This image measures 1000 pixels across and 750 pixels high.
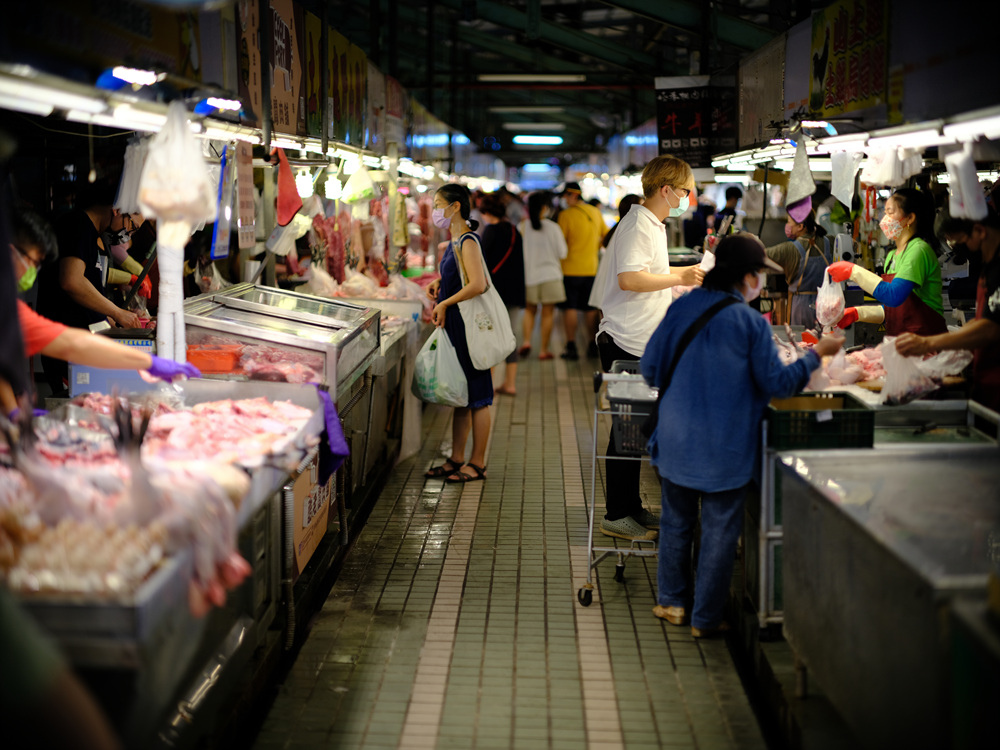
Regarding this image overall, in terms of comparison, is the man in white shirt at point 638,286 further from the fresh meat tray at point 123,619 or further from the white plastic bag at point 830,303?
the fresh meat tray at point 123,619

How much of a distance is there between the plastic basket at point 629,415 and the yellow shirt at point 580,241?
8188 millimetres

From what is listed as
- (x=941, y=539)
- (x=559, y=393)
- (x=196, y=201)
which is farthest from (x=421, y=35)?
(x=941, y=539)

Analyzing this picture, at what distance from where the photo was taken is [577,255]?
1318 cm

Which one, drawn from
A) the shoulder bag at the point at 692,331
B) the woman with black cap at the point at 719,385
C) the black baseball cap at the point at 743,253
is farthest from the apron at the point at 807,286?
the shoulder bag at the point at 692,331

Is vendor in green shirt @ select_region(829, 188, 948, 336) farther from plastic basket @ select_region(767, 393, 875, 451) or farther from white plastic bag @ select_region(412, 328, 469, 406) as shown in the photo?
white plastic bag @ select_region(412, 328, 469, 406)

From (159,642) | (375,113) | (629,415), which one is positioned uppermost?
(375,113)

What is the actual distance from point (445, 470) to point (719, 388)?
3.78m

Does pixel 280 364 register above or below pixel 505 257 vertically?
below

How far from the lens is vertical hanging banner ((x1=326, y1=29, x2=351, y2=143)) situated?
784 centimetres

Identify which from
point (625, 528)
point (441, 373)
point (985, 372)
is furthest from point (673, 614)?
point (441, 373)

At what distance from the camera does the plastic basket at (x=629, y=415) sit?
491 cm

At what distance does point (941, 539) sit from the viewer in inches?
→ 116

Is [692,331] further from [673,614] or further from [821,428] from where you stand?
[673,614]

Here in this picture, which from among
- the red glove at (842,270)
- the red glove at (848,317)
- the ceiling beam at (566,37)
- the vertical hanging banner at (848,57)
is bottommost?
the red glove at (848,317)
